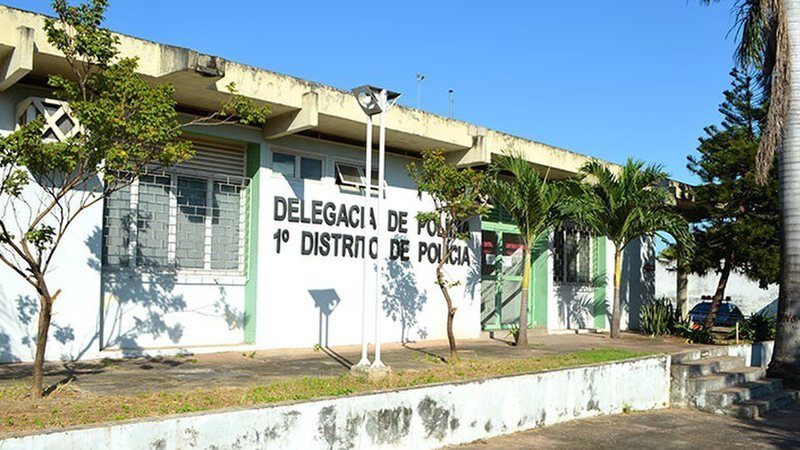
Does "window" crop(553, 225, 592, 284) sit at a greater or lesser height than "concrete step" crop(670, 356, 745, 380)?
greater

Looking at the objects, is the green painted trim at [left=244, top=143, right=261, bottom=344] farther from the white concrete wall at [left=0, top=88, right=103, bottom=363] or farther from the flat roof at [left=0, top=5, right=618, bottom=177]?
the white concrete wall at [left=0, top=88, right=103, bottom=363]

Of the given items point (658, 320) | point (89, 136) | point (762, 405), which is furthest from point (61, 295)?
point (658, 320)

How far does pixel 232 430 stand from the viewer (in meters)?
6.34

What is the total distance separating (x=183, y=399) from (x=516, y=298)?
11206 millimetres

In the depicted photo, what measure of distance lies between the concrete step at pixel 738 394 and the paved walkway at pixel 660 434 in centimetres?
24

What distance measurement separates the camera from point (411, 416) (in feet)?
25.6

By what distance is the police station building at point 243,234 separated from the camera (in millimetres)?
9797

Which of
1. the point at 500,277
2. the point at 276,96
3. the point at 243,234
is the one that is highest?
the point at 276,96

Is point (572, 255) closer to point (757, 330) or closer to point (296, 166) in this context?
point (757, 330)

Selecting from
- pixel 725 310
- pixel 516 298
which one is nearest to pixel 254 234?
pixel 516 298

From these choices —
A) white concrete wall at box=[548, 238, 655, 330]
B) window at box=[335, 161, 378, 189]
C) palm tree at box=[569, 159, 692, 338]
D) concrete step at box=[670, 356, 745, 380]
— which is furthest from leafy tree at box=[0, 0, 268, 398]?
white concrete wall at box=[548, 238, 655, 330]

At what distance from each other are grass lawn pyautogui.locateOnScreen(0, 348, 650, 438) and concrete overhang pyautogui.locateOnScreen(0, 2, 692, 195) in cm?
393

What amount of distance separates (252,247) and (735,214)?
10.9 metres

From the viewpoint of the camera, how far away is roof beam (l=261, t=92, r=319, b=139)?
37.9 feet
